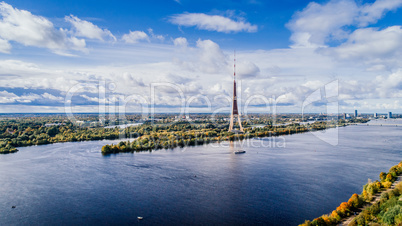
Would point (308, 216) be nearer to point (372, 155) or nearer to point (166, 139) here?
point (372, 155)

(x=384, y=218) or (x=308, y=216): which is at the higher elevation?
(x=384, y=218)

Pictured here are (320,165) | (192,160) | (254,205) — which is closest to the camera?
(254,205)

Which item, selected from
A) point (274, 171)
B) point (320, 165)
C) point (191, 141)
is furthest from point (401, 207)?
point (191, 141)

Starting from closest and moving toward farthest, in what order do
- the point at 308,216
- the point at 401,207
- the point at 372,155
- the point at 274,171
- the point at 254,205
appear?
the point at 401,207 → the point at 308,216 → the point at 254,205 → the point at 274,171 → the point at 372,155

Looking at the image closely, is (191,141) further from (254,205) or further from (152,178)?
(254,205)

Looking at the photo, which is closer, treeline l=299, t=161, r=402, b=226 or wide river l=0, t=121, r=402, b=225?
treeline l=299, t=161, r=402, b=226

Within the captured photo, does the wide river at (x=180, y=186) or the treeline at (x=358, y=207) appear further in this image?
the wide river at (x=180, y=186)

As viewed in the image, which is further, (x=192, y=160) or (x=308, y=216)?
(x=192, y=160)

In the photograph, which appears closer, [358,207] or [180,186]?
[358,207]
